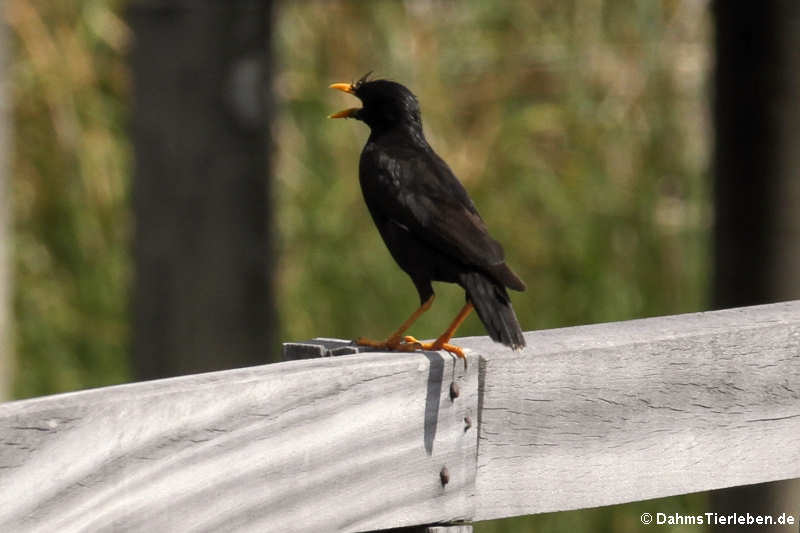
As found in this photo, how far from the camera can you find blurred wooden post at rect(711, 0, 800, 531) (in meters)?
4.04

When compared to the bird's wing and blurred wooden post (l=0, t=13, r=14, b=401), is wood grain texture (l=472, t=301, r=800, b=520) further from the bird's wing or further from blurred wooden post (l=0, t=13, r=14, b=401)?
blurred wooden post (l=0, t=13, r=14, b=401)

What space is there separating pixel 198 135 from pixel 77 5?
3.25 meters

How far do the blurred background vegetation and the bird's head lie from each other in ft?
9.55

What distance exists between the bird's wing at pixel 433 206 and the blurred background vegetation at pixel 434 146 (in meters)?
3.31

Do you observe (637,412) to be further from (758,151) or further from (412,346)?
(758,151)

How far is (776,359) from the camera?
2312mm

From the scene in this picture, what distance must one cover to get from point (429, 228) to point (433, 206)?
6 centimetres

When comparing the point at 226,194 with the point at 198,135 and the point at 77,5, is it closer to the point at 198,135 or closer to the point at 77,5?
the point at 198,135

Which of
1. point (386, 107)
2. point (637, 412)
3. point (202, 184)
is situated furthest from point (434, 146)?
point (637, 412)

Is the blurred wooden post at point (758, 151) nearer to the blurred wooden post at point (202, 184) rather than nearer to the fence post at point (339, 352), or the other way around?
the blurred wooden post at point (202, 184)

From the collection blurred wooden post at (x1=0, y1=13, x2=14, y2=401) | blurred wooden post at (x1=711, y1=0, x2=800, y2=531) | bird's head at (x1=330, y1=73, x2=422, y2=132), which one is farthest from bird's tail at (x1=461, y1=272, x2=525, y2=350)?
blurred wooden post at (x1=0, y1=13, x2=14, y2=401)

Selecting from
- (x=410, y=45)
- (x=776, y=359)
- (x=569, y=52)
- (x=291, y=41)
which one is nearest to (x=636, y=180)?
(x=569, y=52)

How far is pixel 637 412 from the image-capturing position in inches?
86.1

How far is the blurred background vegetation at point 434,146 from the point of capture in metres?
6.65
